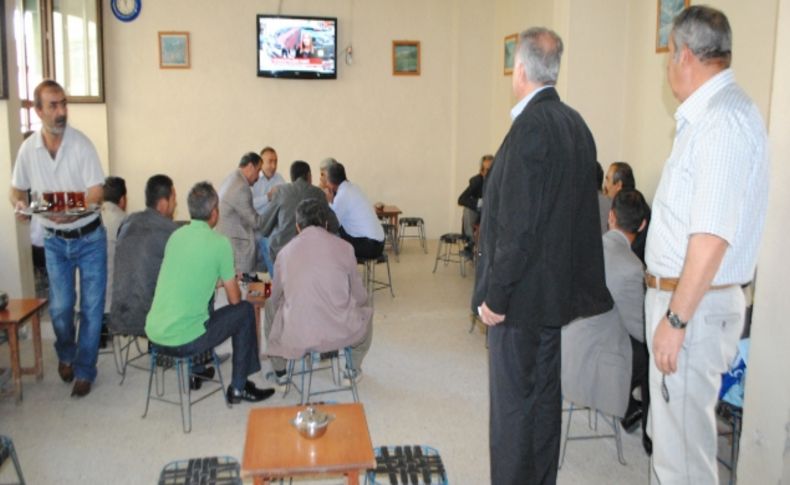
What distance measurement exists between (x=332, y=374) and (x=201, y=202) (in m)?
1.46

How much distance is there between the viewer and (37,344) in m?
4.20

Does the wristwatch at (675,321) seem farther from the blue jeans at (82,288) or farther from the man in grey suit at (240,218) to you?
the man in grey suit at (240,218)

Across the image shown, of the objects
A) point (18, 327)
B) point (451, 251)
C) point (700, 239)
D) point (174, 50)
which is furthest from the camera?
point (451, 251)

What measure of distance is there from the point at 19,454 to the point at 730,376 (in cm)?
321

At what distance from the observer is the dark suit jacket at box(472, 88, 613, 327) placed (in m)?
2.26

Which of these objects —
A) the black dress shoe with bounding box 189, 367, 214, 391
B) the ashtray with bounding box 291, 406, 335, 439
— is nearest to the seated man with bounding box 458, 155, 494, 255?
the black dress shoe with bounding box 189, 367, 214, 391

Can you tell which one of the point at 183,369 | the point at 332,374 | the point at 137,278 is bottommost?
the point at 332,374

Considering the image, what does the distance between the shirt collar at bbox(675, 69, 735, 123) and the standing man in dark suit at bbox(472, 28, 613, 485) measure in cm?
37

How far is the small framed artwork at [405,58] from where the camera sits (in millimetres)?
8930

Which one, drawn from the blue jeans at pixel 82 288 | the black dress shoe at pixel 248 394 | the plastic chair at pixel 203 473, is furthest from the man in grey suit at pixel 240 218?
the plastic chair at pixel 203 473

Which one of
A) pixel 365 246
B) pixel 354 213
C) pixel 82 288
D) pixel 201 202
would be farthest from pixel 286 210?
pixel 201 202

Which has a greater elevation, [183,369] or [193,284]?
[193,284]

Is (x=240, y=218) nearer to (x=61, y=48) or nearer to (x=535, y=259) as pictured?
(x=61, y=48)

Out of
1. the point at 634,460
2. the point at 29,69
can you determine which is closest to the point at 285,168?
the point at 29,69
